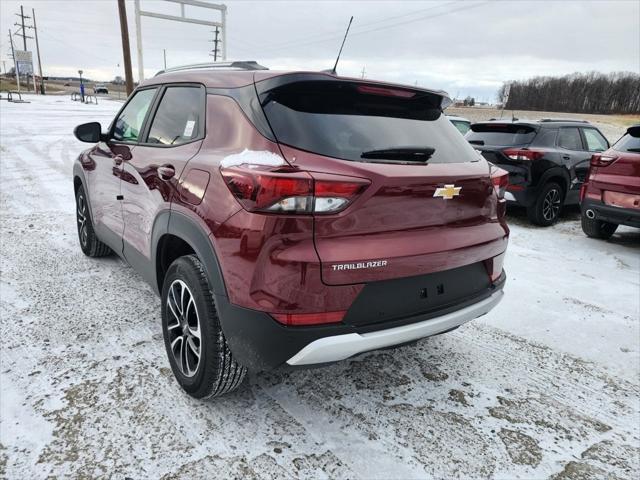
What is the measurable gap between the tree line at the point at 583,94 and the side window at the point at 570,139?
66.7 metres

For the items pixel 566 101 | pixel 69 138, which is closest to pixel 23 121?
pixel 69 138

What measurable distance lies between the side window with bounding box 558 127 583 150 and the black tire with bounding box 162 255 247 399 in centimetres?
679

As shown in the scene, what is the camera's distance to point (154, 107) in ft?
10.0

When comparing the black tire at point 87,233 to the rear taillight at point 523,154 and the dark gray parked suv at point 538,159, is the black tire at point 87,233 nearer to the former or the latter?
the dark gray parked suv at point 538,159

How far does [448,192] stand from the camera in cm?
222

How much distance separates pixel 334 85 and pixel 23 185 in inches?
290

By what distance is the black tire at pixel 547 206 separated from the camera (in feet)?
22.5

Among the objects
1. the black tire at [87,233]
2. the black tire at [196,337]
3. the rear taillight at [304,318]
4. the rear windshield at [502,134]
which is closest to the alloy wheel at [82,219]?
the black tire at [87,233]

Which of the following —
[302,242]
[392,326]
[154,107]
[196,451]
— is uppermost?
[154,107]

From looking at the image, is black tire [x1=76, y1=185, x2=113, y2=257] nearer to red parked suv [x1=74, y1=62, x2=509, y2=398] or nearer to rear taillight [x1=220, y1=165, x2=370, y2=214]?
red parked suv [x1=74, y1=62, x2=509, y2=398]

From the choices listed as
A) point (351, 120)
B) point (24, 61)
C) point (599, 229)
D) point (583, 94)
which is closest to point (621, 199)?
point (599, 229)

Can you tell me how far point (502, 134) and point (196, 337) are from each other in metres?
6.35

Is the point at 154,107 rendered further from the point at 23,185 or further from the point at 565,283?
the point at 23,185

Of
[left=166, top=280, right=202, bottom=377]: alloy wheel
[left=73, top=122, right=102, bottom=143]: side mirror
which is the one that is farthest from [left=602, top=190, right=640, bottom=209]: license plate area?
[left=73, top=122, right=102, bottom=143]: side mirror
